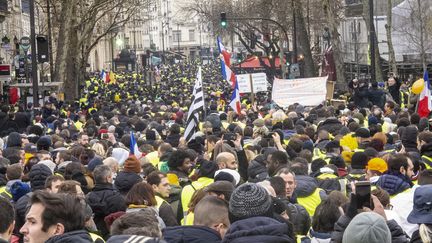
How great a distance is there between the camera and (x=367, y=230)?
6.14 m

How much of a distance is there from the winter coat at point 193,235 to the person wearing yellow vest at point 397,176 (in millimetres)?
3188

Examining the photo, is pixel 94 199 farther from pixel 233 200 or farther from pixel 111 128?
pixel 111 128

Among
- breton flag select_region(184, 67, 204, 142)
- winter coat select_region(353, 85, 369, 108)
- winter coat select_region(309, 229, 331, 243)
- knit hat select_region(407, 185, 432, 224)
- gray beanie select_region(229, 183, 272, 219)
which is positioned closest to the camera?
gray beanie select_region(229, 183, 272, 219)

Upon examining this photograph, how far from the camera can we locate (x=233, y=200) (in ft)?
22.8

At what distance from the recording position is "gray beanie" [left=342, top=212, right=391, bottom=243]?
614cm

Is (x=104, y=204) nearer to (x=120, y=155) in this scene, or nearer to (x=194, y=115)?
(x=120, y=155)

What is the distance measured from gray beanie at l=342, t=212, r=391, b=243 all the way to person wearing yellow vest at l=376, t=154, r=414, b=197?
12.5 ft

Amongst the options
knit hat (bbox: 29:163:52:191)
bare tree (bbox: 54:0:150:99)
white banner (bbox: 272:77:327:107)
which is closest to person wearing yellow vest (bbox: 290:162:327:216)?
knit hat (bbox: 29:163:52:191)

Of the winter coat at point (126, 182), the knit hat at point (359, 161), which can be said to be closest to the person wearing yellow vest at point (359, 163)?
the knit hat at point (359, 161)

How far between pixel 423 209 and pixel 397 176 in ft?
9.55

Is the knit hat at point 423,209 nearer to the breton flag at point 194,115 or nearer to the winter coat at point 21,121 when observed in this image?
the breton flag at point 194,115

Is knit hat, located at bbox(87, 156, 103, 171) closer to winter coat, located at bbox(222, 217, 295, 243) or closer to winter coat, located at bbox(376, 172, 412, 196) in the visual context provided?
winter coat, located at bbox(376, 172, 412, 196)

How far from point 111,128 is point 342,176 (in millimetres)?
9832

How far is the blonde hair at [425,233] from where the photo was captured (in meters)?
7.25
